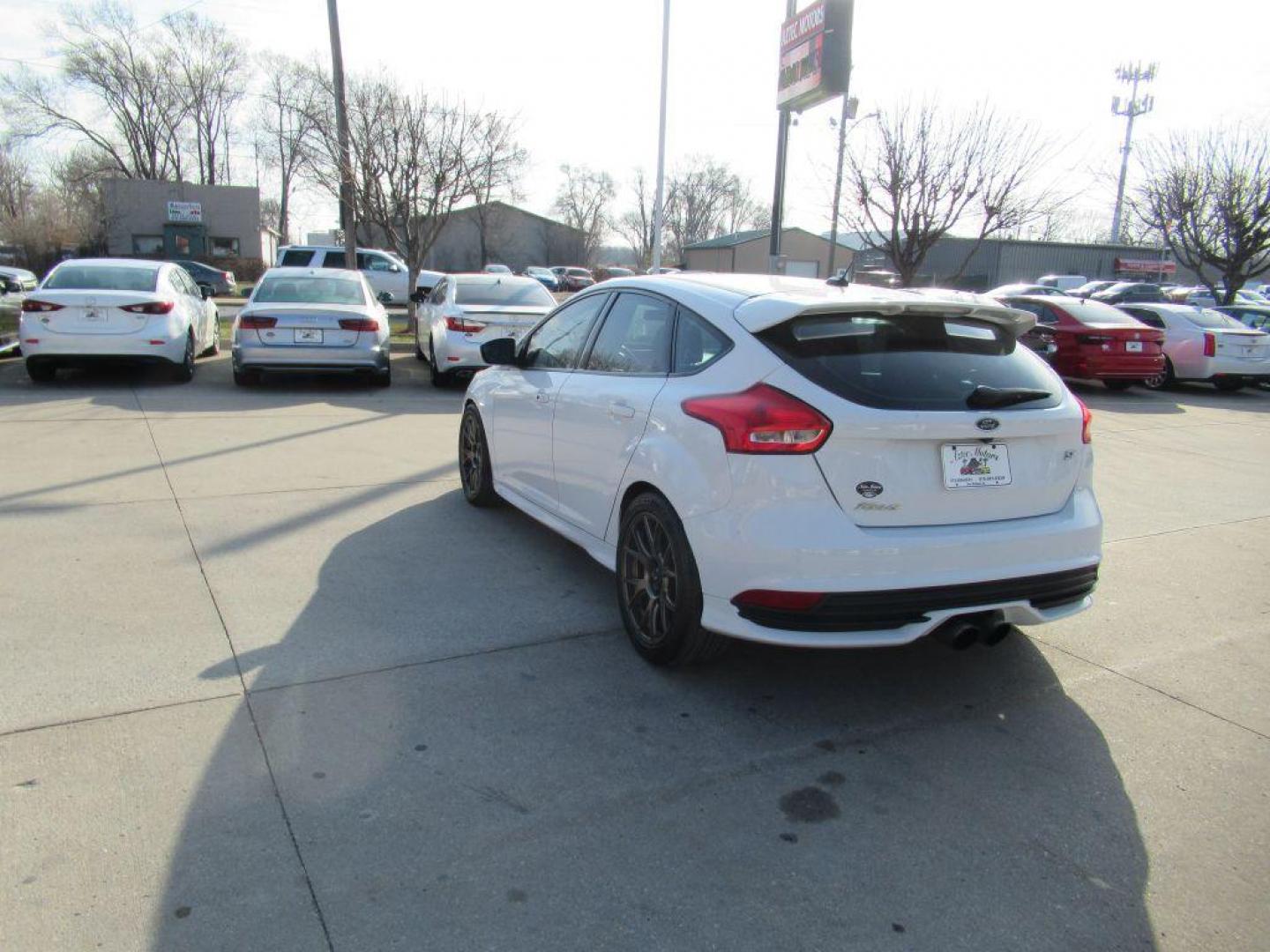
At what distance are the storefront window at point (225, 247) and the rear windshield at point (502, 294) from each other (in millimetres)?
49320

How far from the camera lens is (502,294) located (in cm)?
1214

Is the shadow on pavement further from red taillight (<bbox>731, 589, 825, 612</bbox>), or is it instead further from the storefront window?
the storefront window

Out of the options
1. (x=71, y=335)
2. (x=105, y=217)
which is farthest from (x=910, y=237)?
(x=105, y=217)

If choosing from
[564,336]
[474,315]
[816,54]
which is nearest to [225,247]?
[816,54]

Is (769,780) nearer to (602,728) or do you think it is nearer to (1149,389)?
(602,728)

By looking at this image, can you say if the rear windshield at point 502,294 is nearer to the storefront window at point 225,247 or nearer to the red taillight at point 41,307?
the red taillight at point 41,307

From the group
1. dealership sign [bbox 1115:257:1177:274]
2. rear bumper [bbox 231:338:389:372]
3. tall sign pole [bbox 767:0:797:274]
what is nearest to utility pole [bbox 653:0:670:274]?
tall sign pole [bbox 767:0:797:274]

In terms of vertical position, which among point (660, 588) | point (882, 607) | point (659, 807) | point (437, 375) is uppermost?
point (437, 375)

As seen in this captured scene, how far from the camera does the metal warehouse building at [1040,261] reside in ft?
172

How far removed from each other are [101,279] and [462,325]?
424 centimetres

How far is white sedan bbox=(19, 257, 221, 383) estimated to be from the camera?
404 inches

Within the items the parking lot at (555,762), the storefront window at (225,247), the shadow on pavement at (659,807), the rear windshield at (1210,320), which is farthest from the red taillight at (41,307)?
the storefront window at (225,247)

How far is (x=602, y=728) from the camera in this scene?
11.0 ft

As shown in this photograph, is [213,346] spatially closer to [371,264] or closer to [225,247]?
[371,264]
